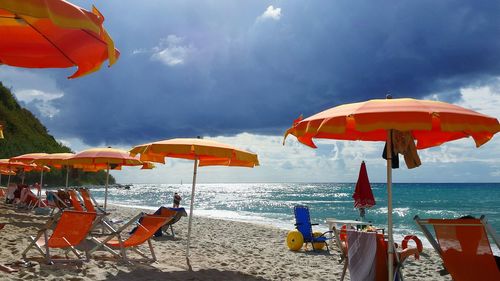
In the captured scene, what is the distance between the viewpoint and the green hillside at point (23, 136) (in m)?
55.7

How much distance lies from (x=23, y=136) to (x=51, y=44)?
217 ft

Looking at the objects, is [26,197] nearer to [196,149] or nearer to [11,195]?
[11,195]

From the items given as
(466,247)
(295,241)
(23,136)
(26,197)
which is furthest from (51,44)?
(23,136)

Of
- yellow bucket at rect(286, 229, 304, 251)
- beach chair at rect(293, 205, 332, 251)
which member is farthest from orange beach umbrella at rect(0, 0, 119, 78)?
yellow bucket at rect(286, 229, 304, 251)

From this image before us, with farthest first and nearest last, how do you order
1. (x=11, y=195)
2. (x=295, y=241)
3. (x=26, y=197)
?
(x=11, y=195) → (x=26, y=197) → (x=295, y=241)

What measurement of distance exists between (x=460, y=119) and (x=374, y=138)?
194 cm

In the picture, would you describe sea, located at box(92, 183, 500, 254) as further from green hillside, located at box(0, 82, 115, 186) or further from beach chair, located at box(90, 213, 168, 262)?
green hillside, located at box(0, 82, 115, 186)

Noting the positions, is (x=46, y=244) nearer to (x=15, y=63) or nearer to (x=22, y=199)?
(x=15, y=63)

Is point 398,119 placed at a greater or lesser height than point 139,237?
greater

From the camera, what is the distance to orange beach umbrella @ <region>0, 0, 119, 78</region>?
314cm

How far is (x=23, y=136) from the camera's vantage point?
→ 61750mm

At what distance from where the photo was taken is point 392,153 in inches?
176

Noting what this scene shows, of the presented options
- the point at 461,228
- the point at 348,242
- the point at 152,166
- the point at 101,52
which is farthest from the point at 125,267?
the point at 152,166

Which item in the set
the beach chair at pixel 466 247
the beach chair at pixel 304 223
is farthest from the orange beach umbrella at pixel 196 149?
the beach chair at pixel 304 223
